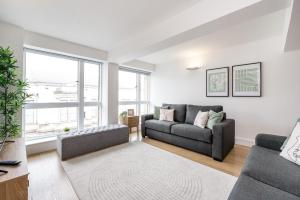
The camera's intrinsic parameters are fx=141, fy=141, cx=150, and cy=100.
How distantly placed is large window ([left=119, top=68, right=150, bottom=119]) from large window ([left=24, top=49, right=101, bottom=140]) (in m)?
0.81

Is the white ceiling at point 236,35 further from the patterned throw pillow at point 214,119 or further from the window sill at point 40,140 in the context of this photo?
the window sill at point 40,140

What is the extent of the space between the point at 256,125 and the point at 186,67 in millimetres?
2356

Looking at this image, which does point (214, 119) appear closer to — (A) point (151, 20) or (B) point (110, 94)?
(A) point (151, 20)

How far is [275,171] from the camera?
1.25 m

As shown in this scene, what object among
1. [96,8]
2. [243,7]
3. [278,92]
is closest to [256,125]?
[278,92]

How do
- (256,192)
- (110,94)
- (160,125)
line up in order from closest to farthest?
1. (256,192)
2. (160,125)
3. (110,94)

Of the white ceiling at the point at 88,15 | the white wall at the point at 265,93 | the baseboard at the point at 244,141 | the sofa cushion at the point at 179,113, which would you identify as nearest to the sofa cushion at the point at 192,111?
the sofa cushion at the point at 179,113

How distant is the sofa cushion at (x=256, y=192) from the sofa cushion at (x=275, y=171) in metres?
0.09

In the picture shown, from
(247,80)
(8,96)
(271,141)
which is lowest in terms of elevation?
(271,141)

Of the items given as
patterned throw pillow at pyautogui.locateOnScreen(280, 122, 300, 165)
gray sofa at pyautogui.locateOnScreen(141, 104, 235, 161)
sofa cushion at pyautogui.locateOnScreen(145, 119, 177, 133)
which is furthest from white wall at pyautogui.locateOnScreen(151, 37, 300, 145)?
patterned throw pillow at pyautogui.locateOnScreen(280, 122, 300, 165)

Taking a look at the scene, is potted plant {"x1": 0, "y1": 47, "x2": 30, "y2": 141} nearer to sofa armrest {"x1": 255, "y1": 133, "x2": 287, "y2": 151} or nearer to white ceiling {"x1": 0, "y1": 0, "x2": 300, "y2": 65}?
white ceiling {"x1": 0, "y1": 0, "x2": 300, "y2": 65}

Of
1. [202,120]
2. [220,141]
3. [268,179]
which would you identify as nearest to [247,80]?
[202,120]

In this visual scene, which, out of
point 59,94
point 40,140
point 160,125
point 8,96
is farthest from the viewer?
point 160,125

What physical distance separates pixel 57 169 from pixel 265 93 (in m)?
4.19
